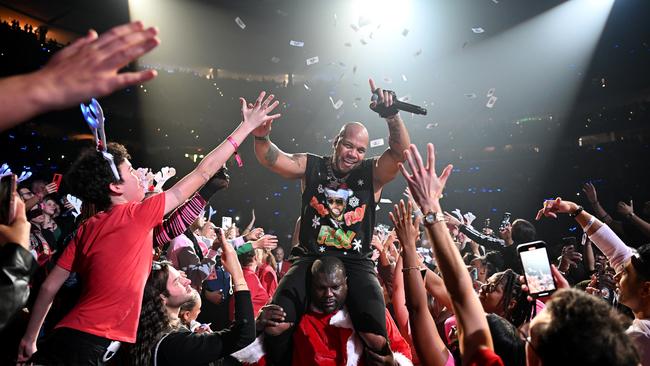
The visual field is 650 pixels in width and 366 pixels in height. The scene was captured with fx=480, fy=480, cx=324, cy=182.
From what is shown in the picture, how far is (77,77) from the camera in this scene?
125 centimetres

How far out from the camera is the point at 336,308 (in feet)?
11.2

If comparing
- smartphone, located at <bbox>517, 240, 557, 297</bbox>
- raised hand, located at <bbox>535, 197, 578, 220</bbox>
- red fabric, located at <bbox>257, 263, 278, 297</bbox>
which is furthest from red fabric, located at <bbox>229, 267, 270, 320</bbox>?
smartphone, located at <bbox>517, 240, 557, 297</bbox>

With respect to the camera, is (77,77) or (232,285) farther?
(232,285)

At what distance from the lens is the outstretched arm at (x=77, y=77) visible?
3.87 feet

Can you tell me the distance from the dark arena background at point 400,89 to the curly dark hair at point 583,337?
32.0 feet

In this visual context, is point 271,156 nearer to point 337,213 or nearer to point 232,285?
point 337,213

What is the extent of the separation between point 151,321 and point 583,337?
2.22 meters

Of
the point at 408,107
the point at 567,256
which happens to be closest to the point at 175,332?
the point at 408,107

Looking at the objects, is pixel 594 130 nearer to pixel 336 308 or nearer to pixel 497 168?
pixel 497 168

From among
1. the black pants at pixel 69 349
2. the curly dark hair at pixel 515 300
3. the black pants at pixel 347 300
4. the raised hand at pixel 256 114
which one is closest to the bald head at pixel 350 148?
the black pants at pixel 347 300

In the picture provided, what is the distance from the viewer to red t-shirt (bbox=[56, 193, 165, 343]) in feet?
7.63

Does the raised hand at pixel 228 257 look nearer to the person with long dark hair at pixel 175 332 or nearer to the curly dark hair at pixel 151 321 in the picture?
the person with long dark hair at pixel 175 332

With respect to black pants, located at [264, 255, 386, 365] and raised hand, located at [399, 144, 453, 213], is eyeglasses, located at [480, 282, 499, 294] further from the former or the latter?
raised hand, located at [399, 144, 453, 213]

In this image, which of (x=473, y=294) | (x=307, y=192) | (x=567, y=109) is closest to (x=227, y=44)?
(x=567, y=109)
